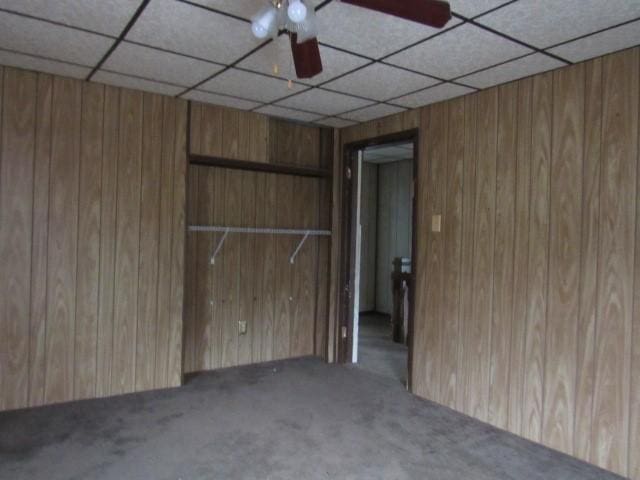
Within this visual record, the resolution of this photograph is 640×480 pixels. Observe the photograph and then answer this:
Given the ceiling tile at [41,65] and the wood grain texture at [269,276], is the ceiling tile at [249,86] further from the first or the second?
the wood grain texture at [269,276]

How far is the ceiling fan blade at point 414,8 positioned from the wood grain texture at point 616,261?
1.46 metres

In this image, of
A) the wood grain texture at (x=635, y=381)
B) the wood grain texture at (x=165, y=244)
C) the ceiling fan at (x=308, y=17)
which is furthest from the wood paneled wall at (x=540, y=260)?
the wood grain texture at (x=165, y=244)

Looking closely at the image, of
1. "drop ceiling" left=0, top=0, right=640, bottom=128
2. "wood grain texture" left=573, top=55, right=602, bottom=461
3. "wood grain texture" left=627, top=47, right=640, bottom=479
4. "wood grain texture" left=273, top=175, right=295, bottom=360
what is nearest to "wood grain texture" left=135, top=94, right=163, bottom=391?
"drop ceiling" left=0, top=0, right=640, bottom=128

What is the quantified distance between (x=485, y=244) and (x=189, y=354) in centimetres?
273

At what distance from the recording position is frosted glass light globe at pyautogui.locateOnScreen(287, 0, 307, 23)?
5.61 ft

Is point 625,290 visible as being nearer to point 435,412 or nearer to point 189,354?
point 435,412

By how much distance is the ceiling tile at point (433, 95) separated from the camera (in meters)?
3.30

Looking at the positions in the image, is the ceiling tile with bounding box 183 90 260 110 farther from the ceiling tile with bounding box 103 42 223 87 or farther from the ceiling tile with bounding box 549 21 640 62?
the ceiling tile with bounding box 549 21 640 62

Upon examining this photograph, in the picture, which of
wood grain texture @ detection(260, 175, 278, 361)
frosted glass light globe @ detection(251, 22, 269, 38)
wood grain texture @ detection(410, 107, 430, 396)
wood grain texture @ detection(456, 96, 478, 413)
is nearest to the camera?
frosted glass light globe @ detection(251, 22, 269, 38)

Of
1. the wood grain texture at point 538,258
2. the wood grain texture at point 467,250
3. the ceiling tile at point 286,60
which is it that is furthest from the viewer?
the wood grain texture at point 467,250

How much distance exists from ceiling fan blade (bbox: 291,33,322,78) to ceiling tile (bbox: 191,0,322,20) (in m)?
0.32

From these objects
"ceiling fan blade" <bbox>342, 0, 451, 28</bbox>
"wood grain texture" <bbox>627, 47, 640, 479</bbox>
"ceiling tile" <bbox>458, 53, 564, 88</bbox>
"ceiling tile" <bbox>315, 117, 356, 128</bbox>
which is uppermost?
"ceiling tile" <bbox>315, 117, 356, 128</bbox>

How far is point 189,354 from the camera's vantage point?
4.17 meters

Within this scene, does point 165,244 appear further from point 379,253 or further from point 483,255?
point 379,253
